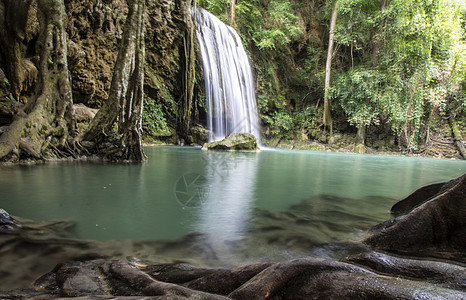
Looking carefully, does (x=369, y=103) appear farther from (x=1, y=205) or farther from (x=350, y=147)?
(x=1, y=205)

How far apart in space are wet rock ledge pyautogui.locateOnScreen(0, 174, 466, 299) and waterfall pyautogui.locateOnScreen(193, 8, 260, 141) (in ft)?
46.2

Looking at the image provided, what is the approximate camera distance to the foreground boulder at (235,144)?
12578 millimetres

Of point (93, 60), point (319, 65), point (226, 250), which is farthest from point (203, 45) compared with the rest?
point (226, 250)

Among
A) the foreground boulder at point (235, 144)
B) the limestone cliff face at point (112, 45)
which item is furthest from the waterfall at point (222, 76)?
the foreground boulder at point (235, 144)

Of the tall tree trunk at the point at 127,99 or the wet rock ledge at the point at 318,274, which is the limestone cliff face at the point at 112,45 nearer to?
the tall tree trunk at the point at 127,99

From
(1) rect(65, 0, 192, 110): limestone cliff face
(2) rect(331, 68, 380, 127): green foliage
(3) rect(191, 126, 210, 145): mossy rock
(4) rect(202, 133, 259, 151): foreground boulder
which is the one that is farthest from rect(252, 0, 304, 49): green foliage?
(4) rect(202, 133, 259, 151): foreground boulder

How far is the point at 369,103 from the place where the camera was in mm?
16484

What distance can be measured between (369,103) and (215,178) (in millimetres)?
14791

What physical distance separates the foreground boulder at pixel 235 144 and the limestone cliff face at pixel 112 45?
4.54 metres

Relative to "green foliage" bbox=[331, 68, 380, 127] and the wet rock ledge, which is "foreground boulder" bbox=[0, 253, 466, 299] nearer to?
the wet rock ledge

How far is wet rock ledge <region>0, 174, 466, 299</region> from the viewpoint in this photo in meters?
0.93

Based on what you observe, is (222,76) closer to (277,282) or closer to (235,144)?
(235,144)

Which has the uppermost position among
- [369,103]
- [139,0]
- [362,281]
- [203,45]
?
[203,45]

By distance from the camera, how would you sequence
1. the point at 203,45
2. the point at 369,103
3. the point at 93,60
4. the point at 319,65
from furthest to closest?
the point at 319,65 → the point at 369,103 → the point at 203,45 → the point at 93,60
